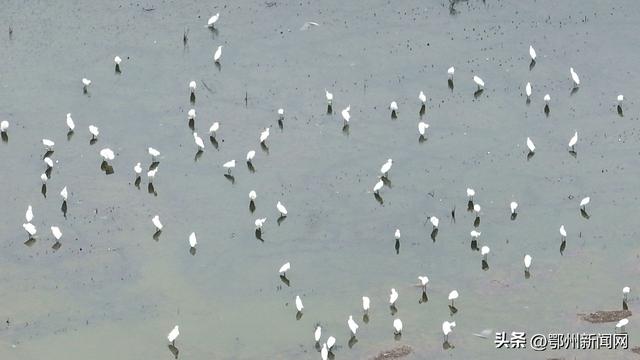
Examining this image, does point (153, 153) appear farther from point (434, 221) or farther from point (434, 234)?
point (434, 234)

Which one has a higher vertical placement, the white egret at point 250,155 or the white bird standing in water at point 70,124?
the white bird standing in water at point 70,124

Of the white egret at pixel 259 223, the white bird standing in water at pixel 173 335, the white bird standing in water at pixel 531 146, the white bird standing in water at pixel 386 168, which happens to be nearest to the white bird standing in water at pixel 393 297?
the white egret at pixel 259 223

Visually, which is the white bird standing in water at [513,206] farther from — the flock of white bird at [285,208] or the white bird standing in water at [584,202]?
the white bird standing in water at [584,202]

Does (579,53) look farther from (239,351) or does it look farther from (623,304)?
(239,351)

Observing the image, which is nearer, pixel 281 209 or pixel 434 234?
pixel 434 234

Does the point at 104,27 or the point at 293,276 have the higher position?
the point at 104,27

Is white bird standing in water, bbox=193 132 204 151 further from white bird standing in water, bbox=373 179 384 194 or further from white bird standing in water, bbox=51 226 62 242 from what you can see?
white bird standing in water, bbox=51 226 62 242

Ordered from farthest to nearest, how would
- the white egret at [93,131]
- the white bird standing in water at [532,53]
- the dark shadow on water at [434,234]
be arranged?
the white bird standing in water at [532,53], the white egret at [93,131], the dark shadow on water at [434,234]

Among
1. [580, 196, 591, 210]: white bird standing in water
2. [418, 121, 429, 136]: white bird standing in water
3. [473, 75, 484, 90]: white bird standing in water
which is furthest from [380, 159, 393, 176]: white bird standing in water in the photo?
[473, 75, 484, 90]: white bird standing in water

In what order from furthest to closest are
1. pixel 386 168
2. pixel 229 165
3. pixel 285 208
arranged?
pixel 229 165
pixel 386 168
pixel 285 208

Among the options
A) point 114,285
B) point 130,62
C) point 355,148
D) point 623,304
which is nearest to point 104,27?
point 130,62

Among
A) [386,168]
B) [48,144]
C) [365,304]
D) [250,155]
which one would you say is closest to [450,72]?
[386,168]
